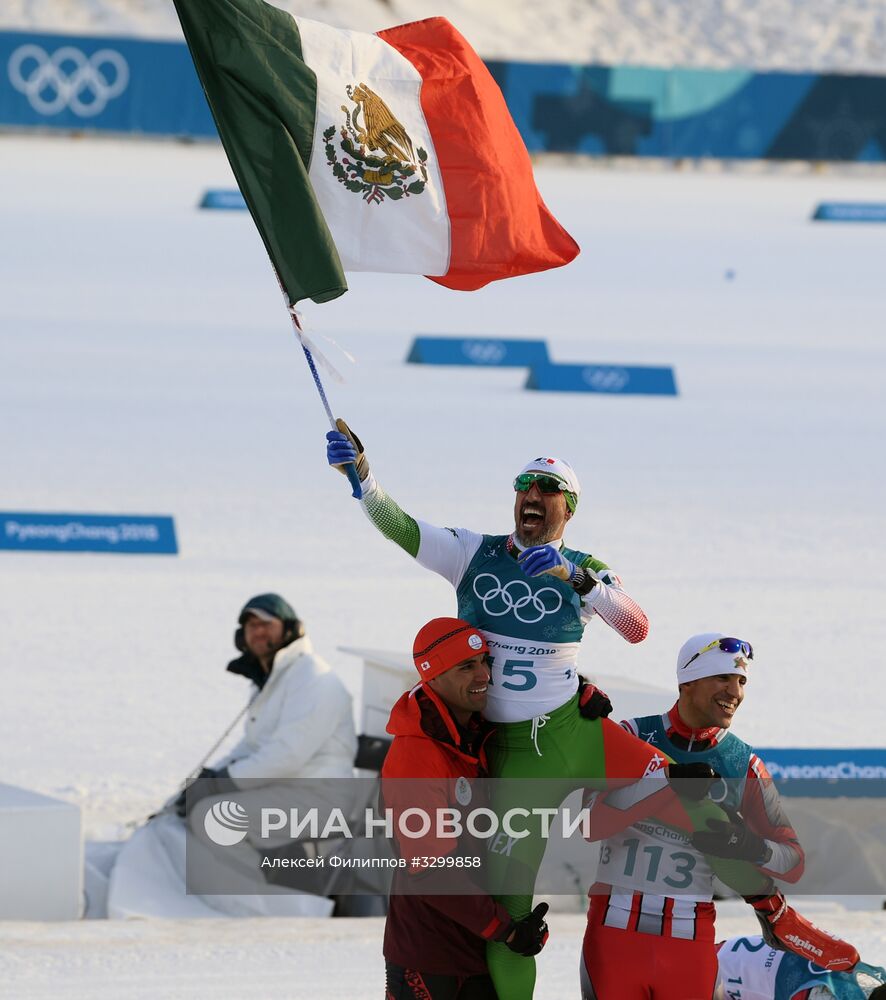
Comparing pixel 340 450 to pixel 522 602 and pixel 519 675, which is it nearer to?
pixel 522 602

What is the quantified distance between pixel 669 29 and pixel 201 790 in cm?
5766

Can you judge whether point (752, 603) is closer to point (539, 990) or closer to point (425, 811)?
point (539, 990)

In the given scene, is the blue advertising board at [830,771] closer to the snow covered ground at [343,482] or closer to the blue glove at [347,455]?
the snow covered ground at [343,482]

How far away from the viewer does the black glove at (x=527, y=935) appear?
520cm

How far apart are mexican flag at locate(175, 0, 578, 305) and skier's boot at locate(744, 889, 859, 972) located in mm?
2128

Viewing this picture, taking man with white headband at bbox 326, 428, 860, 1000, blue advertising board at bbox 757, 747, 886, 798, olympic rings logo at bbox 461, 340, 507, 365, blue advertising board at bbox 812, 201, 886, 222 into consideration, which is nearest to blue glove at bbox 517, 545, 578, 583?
man with white headband at bbox 326, 428, 860, 1000

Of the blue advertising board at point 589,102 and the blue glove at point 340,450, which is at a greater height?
the blue advertising board at point 589,102

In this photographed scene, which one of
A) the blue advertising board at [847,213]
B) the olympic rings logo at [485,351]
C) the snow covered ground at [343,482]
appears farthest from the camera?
the blue advertising board at [847,213]

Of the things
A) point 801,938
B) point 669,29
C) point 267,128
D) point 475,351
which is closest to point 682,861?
point 801,938

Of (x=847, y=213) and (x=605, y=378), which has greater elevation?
(x=847, y=213)

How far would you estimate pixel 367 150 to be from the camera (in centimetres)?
616

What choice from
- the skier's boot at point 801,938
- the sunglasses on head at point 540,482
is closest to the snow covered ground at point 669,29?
the sunglasses on head at point 540,482

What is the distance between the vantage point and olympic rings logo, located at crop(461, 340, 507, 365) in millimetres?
20219

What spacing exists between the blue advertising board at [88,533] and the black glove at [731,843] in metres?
7.84
